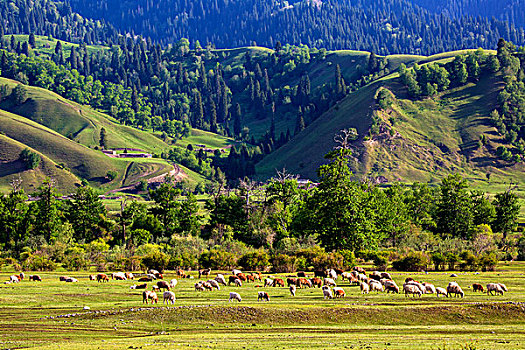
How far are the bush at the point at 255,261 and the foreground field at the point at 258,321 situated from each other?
2564 centimetres

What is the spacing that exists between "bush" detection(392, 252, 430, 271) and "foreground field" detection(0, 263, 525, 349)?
74.2 feet

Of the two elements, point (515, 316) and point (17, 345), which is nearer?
point (17, 345)

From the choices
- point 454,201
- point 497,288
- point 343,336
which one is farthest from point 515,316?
point 454,201

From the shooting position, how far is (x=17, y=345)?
34.1 m

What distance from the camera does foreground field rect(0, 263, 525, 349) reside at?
114 feet

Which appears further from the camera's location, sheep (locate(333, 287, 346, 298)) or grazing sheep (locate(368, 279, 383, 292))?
grazing sheep (locate(368, 279, 383, 292))

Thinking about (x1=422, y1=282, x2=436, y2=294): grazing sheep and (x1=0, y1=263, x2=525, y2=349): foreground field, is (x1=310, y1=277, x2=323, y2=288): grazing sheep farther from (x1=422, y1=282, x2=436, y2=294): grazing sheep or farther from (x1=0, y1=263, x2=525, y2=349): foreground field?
(x1=422, y1=282, x2=436, y2=294): grazing sheep

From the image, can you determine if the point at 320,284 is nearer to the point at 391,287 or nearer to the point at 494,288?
the point at 391,287

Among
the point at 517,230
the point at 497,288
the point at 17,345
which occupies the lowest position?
the point at 17,345

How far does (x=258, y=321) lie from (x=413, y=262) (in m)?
40.6

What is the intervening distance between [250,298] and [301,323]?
29.2 ft

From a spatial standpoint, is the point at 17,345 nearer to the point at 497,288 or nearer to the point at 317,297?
the point at 317,297

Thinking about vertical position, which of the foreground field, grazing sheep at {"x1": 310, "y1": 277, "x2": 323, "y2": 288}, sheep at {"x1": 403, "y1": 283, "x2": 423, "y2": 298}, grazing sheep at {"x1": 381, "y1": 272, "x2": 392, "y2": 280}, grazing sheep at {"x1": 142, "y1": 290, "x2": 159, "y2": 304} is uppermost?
grazing sheep at {"x1": 381, "y1": 272, "x2": 392, "y2": 280}

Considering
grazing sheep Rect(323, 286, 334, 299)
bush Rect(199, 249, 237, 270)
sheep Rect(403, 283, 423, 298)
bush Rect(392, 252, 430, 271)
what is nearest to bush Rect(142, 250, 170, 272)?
bush Rect(199, 249, 237, 270)
